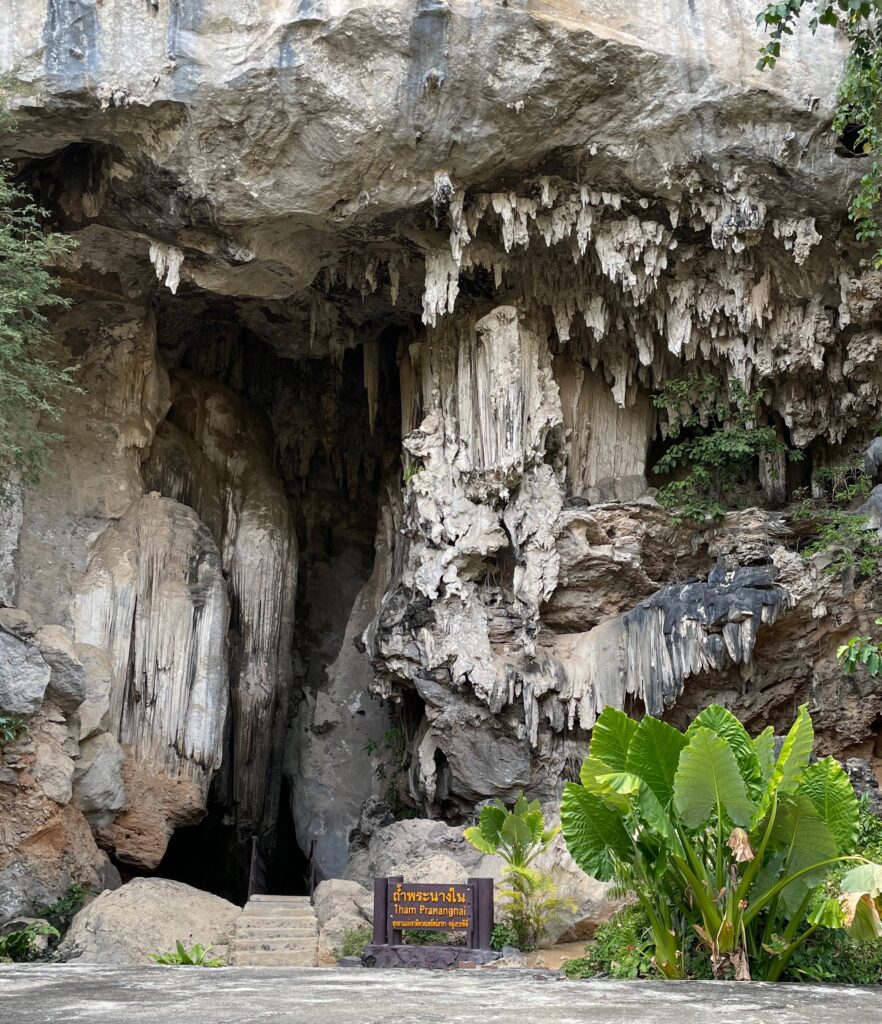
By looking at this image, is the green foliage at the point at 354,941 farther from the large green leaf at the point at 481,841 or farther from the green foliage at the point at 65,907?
the green foliage at the point at 65,907

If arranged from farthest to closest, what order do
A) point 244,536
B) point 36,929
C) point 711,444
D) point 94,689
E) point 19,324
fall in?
point 244,536, point 711,444, point 94,689, point 19,324, point 36,929

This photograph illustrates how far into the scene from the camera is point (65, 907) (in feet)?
40.4

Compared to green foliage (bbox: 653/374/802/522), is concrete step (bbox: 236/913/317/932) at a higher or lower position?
lower

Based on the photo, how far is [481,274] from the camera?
1552cm

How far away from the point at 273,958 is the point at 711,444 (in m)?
9.05

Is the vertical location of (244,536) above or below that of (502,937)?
above

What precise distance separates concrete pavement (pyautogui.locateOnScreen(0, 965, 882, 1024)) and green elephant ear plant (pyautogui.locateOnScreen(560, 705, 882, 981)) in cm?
89

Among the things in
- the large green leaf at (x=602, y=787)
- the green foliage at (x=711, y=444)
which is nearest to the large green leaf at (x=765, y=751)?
the large green leaf at (x=602, y=787)

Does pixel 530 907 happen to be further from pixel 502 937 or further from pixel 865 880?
pixel 865 880

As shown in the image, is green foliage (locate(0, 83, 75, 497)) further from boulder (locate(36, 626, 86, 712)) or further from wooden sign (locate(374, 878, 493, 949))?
wooden sign (locate(374, 878, 493, 949))

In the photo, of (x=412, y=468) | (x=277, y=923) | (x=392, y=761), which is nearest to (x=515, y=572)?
(x=412, y=468)

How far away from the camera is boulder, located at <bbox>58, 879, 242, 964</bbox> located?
36.8ft

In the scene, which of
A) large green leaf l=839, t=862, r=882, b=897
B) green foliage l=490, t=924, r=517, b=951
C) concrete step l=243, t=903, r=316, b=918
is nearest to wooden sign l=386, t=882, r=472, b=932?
green foliage l=490, t=924, r=517, b=951

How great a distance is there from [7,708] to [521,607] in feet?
21.4
